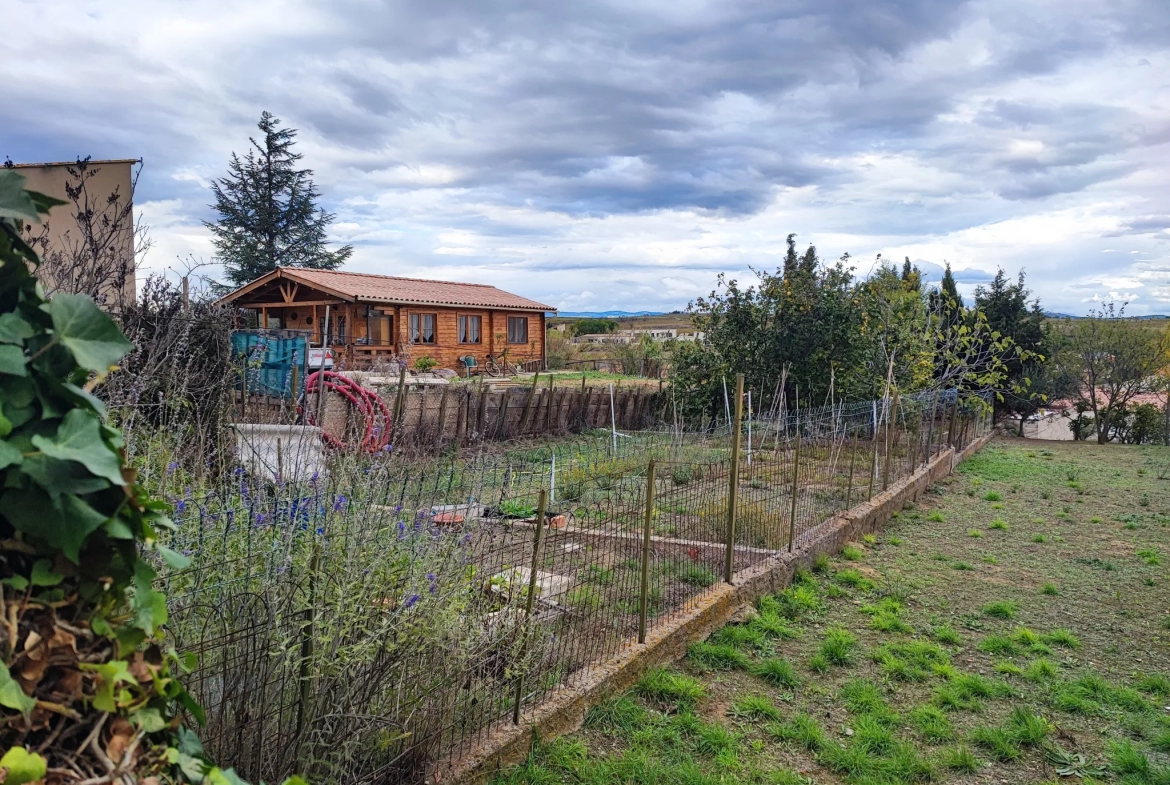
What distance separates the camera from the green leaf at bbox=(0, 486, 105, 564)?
87 centimetres

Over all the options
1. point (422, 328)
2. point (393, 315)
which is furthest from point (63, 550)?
point (422, 328)

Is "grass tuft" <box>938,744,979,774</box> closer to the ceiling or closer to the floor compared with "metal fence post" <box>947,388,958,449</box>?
closer to the floor

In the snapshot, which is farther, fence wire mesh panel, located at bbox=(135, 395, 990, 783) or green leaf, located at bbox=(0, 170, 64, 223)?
fence wire mesh panel, located at bbox=(135, 395, 990, 783)

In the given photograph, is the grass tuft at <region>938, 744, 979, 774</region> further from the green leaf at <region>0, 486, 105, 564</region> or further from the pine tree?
the pine tree

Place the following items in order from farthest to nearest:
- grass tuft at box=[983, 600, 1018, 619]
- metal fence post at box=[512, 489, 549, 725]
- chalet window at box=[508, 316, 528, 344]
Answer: chalet window at box=[508, 316, 528, 344]
grass tuft at box=[983, 600, 1018, 619]
metal fence post at box=[512, 489, 549, 725]

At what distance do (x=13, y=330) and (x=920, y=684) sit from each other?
15.9 feet

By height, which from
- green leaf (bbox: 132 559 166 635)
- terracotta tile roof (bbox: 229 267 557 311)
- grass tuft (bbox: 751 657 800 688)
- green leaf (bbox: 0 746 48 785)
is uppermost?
terracotta tile roof (bbox: 229 267 557 311)

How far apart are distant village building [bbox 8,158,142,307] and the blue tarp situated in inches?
83.2

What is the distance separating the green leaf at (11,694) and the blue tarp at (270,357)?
8036 mm

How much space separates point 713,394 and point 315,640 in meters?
12.7

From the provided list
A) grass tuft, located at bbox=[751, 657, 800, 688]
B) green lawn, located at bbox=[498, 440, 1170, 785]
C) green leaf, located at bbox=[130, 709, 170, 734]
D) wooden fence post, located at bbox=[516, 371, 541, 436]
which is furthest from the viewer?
wooden fence post, located at bbox=[516, 371, 541, 436]

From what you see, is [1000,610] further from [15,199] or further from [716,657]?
[15,199]

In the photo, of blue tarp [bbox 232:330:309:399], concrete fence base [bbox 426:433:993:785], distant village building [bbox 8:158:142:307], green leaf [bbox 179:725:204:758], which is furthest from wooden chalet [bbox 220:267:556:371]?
green leaf [bbox 179:725:204:758]

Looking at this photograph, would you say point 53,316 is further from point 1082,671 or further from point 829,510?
point 829,510
